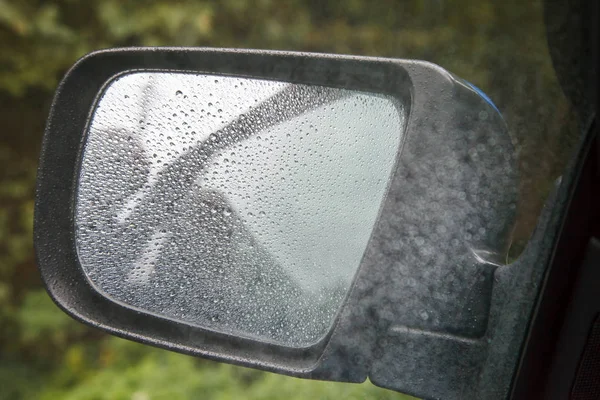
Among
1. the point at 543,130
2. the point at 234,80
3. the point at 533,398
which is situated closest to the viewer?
the point at 533,398

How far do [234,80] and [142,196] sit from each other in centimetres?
35

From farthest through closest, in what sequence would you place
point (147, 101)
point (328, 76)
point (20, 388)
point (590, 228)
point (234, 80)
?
1. point (20, 388)
2. point (147, 101)
3. point (234, 80)
4. point (328, 76)
5. point (590, 228)

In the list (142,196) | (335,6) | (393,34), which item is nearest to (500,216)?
(142,196)

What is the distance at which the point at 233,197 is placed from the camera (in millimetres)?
1361

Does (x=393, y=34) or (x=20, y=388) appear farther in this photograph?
(x=20, y=388)

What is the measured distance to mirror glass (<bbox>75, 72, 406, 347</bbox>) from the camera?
1.24 metres

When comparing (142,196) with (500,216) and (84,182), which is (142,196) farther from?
(500,216)

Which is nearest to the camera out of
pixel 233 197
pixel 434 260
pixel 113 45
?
pixel 434 260

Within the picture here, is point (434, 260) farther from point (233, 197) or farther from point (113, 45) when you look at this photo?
point (113, 45)

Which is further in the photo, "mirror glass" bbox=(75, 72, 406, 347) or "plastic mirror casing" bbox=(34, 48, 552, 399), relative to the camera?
"mirror glass" bbox=(75, 72, 406, 347)

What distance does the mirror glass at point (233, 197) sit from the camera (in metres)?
1.24

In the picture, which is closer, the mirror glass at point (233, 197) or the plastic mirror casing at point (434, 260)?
the plastic mirror casing at point (434, 260)

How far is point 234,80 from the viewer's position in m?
1.36

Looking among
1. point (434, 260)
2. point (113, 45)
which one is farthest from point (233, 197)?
point (113, 45)
